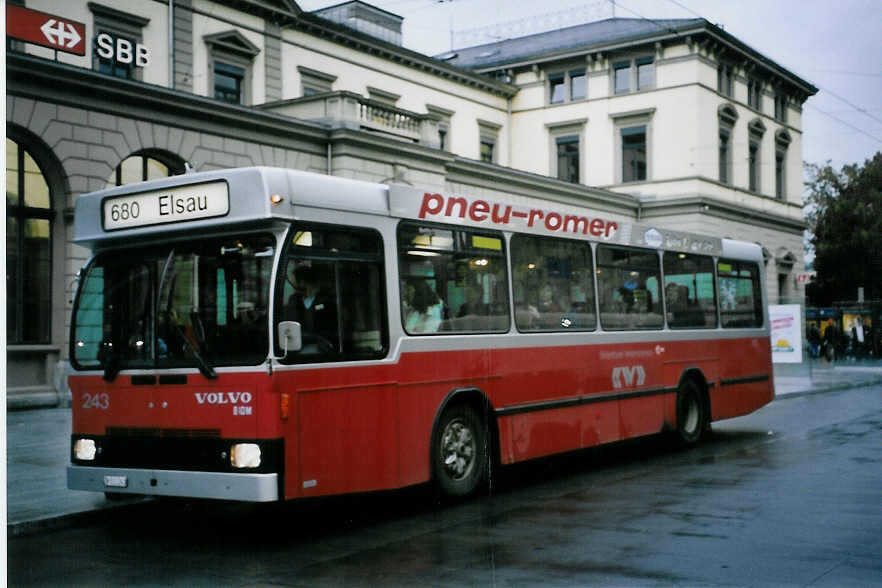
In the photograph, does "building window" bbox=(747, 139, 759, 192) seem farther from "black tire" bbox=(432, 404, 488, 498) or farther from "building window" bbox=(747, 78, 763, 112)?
"black tire" bbox=(432, 404, 488, 498)

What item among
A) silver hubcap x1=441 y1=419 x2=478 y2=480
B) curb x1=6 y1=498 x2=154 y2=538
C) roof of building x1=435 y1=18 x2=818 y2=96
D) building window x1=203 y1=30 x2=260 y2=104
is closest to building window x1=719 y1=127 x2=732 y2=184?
roof of building x1=435 y1=18 x2=818 y2=96

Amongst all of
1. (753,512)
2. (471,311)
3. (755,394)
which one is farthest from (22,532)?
(755,394)

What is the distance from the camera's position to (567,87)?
1668 inches

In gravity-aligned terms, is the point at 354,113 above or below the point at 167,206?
above

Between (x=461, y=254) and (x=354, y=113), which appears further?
(x=354, y=113)

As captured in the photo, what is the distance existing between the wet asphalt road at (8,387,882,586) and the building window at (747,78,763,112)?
113ft

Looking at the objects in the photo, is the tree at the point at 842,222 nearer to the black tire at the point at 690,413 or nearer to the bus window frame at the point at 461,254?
the black tire at the point at 690,413

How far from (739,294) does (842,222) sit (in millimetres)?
42011

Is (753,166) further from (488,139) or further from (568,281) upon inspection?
Answer: (568,281)

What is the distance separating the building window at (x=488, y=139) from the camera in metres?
40.4

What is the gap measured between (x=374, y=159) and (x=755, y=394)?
13160mm

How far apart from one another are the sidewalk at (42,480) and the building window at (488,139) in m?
24.5

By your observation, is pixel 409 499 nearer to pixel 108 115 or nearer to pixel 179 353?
pixel 179 353

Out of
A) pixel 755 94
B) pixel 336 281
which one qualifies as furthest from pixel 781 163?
pixel 336 281
